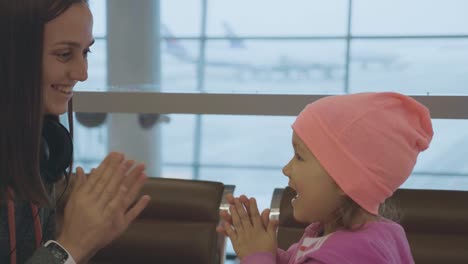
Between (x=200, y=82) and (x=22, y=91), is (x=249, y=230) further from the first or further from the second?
(x=200, y=82)

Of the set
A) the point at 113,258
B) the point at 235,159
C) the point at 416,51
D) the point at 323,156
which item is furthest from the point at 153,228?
the point at 235,159

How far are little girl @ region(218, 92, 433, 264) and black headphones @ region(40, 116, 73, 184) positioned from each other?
1.48 feet

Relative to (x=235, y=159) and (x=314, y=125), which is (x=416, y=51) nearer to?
(x=235, y=159)

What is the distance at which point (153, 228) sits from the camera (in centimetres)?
175

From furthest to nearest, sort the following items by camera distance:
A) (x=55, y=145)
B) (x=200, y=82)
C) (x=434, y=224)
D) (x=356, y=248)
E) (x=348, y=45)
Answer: (x=200, y=82)
(x=348, y=45)
(x=434, y=224)
(x=55, y=145)
(x=356, y=248)

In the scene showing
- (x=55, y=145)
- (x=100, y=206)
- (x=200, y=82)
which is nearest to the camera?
(x=100, y=206)

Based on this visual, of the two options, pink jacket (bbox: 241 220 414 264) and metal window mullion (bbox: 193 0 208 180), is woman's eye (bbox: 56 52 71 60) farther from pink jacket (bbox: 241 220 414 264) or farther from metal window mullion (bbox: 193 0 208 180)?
metal window mullion (bbox: 193 0 208 180)

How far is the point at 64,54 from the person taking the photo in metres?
1.18

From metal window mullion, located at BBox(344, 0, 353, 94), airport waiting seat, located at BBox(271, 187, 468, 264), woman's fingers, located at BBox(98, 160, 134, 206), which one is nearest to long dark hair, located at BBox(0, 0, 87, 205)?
woman's fingers, located at BBox(98, 160, 134, 206)

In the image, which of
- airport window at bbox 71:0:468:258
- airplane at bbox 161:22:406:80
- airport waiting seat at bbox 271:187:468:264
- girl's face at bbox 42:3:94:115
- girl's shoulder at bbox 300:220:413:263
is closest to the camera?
girl's shoulder at bbox 300:220:413:263

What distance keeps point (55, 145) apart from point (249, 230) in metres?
0.48

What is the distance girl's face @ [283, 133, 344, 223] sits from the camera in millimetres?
1087

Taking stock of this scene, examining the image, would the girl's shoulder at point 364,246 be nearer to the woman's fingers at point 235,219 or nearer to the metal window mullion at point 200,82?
the woman's fingers at point 235,219

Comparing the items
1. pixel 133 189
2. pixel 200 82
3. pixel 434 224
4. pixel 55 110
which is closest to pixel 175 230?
pixel 133 189
